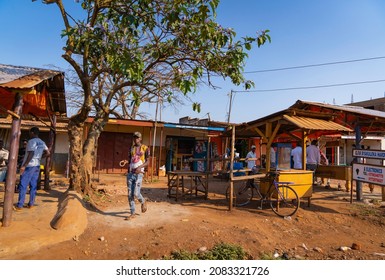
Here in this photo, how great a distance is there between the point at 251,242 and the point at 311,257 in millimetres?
1001

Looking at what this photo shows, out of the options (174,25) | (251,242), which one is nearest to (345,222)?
(251,242)

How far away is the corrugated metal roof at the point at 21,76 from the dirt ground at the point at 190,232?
2.33m

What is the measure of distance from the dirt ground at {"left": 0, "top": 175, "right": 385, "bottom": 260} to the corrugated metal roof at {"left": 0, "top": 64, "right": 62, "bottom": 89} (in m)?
2.33

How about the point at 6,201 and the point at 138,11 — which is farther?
the point at 138,11

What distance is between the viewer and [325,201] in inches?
345

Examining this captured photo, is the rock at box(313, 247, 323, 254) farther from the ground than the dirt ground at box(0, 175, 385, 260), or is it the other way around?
the dirt ground at box(0, 175, 385, 260)

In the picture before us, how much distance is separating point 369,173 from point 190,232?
5801 millimetres

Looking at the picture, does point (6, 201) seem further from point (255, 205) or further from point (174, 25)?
point (255, 205)

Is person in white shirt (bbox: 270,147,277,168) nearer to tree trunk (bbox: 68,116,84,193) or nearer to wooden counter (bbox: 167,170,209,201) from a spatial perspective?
wooden counter (bbox: 167,170,209,201)

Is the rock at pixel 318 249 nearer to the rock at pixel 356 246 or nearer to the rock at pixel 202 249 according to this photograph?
the rock at pixel 356 246

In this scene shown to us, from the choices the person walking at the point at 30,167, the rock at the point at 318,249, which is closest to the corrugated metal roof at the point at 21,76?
the person walking at the point at 30,167

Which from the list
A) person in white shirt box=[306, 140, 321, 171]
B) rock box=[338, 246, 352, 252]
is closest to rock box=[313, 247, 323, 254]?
rock box=[338, 246, 352, 252]

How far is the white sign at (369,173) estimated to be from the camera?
7.49 metres

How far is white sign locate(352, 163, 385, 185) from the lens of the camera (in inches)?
295
